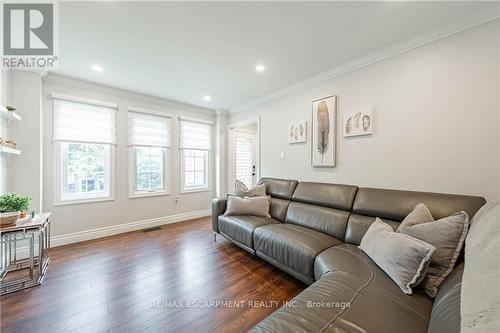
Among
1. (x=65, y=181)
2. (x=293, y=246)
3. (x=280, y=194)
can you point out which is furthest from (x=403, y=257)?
(x=65, y=181)

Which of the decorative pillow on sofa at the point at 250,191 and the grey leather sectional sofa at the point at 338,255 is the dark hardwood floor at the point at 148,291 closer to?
the grey leather sectional sofa at the point at 338,255

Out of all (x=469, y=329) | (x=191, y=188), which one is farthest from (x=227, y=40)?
(x=191, y=188)

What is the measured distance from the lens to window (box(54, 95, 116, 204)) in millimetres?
2881

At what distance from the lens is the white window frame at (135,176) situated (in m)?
3.47

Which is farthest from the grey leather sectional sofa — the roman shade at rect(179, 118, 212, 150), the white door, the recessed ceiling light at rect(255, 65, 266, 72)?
the roman shade at rect(179, 118, 212, 150)

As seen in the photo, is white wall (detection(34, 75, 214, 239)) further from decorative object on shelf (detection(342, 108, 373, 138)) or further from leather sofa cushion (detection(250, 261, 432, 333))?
leather sofa cushion (detection(250, 261, 432, 333))

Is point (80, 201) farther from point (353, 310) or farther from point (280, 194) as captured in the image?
point (353, 310)

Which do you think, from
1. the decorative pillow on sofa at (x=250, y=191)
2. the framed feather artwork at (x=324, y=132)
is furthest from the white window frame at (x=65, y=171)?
the framed feather artwork at (x=324, y=132)

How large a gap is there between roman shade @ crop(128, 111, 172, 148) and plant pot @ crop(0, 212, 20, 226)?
1.80 meters

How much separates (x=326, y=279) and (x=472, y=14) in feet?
8.28

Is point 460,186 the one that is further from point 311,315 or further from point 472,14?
point 311,315

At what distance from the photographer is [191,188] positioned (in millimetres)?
4301

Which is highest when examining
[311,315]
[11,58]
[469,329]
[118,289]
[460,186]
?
[11,58]

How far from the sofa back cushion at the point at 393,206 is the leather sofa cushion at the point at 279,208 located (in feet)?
2.89
